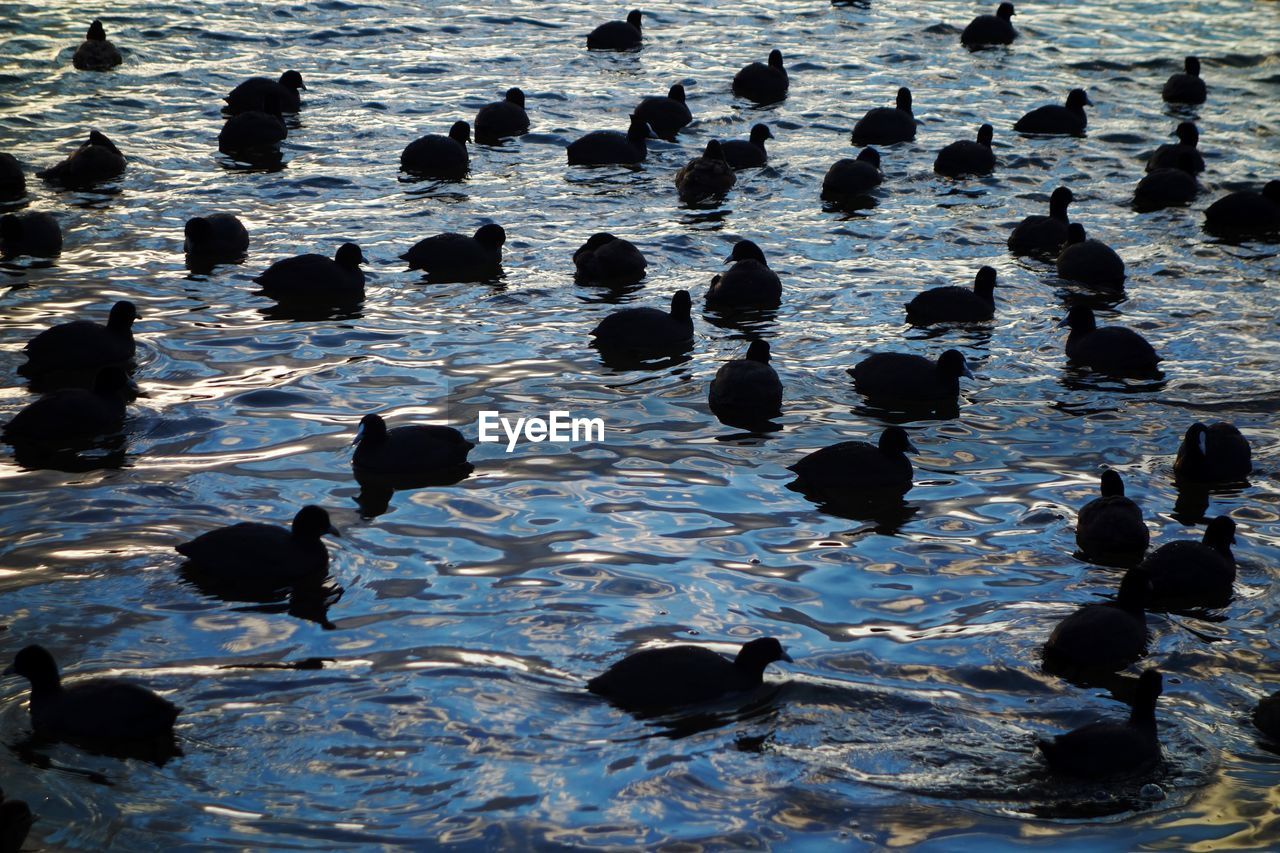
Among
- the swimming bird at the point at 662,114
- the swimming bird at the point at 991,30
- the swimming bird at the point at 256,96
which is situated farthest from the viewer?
the swimming bird at the point at 991,30

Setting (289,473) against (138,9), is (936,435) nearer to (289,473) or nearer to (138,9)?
(289,473)

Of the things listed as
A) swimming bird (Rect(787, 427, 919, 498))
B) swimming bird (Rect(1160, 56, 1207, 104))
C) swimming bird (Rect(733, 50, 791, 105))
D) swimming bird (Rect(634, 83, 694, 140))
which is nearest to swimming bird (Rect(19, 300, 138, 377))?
swimming bird (Rect(787, 427, 919, 498))

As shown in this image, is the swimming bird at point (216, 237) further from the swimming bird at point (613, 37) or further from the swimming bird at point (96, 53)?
the swimming bird at point (613, 37)

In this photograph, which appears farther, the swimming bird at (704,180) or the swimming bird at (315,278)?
the swimming bird at (704,180)

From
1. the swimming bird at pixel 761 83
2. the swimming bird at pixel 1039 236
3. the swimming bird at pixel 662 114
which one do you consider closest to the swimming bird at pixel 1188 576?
the swimming bird at pixel 1039 236

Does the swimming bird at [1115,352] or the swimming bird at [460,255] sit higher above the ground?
the swimming bird at [460,255]

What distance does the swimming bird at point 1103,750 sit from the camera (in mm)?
10406

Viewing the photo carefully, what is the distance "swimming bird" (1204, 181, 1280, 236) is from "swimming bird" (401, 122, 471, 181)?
11392mm

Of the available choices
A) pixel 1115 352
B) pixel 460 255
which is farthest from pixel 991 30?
pixel 460 255

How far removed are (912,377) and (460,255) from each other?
6.40m

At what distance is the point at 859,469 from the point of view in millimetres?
14320

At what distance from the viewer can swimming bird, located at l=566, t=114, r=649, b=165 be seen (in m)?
24.1

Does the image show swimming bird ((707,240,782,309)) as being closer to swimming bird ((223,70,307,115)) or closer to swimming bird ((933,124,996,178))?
swimming bird ((933,124,996,178))

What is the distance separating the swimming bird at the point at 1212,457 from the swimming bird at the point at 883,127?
1175cm
